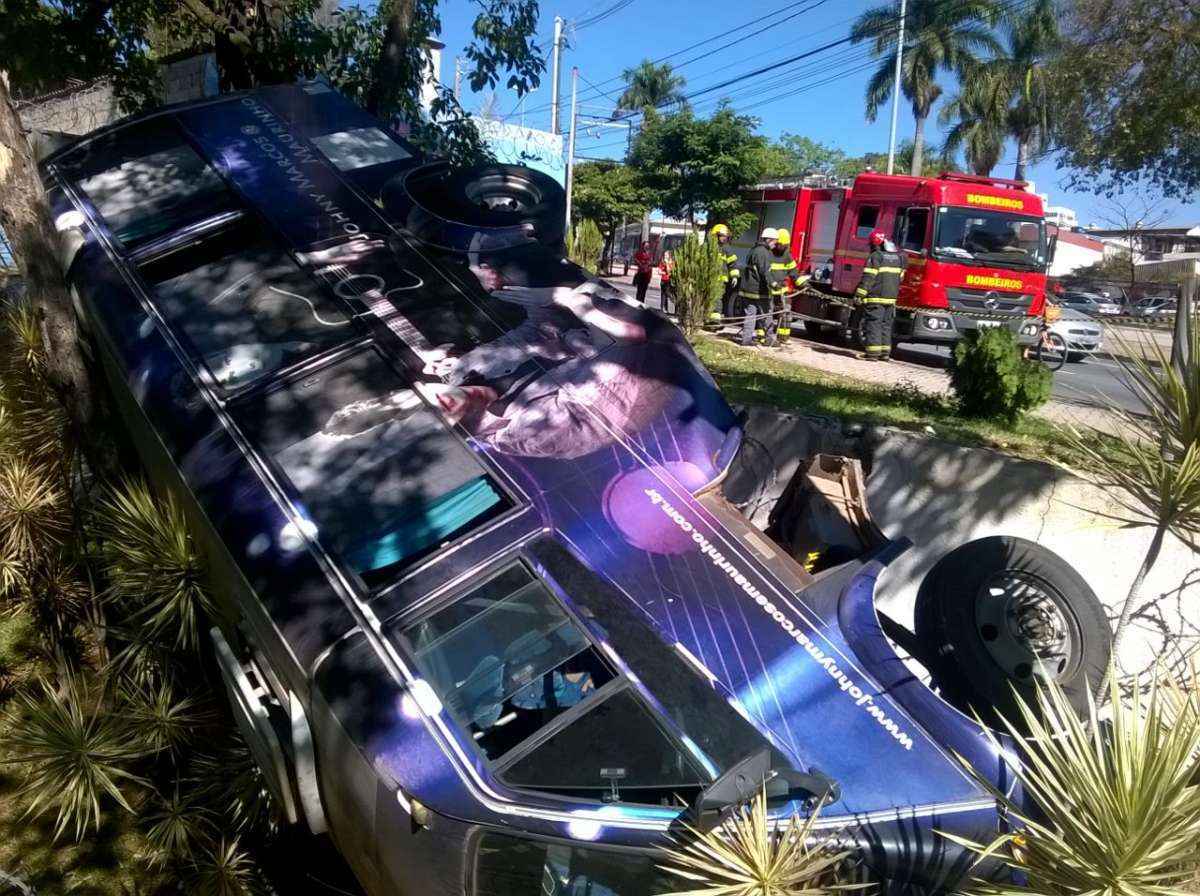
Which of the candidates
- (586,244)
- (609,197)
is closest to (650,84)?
(609,197)

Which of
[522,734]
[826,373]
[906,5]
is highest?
[906,5]

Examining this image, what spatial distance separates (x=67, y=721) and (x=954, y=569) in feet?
12.2

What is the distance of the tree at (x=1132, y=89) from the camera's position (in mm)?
5516

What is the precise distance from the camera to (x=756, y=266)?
472 inches

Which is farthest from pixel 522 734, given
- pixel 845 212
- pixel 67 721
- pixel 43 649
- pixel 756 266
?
pixel 845 212

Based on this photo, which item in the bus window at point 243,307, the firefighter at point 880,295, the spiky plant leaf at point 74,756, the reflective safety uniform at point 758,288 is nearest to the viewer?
the spiky plant leaf at point 74,756

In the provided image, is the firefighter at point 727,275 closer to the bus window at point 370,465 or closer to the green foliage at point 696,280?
the green foliage at point 696,280

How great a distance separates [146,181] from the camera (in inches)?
202

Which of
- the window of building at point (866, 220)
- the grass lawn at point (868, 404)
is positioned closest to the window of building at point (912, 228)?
the window of building at point (866, 220)

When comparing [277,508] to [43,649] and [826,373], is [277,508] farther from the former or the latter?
[826,373]

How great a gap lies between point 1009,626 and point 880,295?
916 cm

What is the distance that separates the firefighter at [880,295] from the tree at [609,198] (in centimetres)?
2545

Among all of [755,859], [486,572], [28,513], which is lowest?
[28,513]

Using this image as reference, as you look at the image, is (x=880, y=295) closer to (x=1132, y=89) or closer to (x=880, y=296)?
(x=880, y=296)
